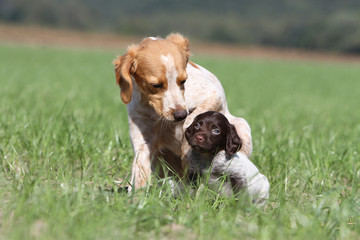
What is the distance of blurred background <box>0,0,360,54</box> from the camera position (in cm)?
8219

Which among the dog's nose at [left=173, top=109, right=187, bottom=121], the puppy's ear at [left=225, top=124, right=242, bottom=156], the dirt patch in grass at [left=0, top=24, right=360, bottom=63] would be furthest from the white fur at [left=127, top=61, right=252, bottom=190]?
the dirt patch in grass at [left=0, top=24, right=360, bottom=63]

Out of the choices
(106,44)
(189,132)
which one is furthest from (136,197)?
(106,44)

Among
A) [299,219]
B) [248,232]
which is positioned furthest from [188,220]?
[299,219]

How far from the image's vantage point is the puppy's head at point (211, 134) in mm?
3305

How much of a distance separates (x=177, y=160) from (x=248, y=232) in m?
1.49

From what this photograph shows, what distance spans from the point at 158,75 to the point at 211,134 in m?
0.60

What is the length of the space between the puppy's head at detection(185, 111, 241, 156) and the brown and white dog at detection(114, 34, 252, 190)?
13cm

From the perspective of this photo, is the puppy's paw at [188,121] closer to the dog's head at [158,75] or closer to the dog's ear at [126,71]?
the dog's head at [158,75]

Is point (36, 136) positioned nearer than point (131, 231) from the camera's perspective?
No

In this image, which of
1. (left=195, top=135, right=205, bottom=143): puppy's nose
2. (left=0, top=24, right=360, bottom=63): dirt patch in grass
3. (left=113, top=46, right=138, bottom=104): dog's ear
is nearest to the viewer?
(left=195, top=135, right=205, bottom=143): puppy's nose

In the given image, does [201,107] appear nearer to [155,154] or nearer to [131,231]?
[155,154]

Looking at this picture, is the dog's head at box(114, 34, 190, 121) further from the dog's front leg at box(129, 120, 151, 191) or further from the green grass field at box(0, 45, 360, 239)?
the green grass field at box(0, 45, 360, 239)

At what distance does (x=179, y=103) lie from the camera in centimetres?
341

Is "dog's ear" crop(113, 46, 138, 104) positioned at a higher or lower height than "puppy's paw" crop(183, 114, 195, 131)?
higher
